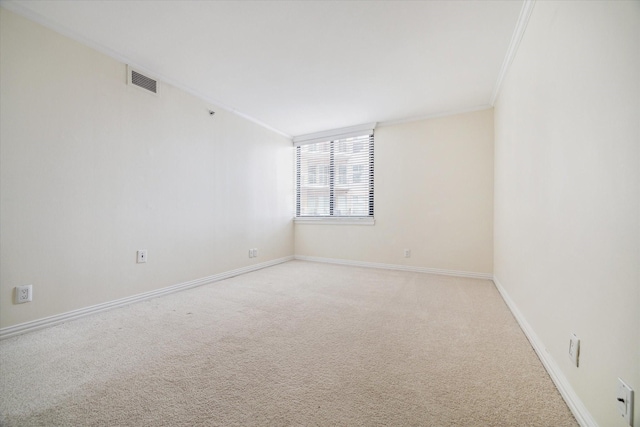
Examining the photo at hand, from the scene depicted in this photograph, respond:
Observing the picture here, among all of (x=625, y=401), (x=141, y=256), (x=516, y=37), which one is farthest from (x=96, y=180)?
(x=516, y=37)

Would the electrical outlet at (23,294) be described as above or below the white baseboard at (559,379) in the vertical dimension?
above

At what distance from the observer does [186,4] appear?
1.82 m

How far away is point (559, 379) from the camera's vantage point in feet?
4.11

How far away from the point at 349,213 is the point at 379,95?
1.97 m

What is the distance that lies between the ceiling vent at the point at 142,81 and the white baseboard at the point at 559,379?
3.85 meters

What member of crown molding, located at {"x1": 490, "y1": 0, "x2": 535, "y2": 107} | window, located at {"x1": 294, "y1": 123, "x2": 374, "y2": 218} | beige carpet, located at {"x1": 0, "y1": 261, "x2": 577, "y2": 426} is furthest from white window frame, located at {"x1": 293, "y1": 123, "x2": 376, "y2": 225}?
beige carpet, located at {"x1": 0, "y1": 261, "x2": 577, "y2": 426}

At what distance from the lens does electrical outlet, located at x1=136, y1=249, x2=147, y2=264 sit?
2536mm

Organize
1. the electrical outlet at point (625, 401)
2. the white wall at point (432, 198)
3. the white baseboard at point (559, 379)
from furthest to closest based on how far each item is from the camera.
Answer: the white wall at point (432, 198) < the white baseboard at point (559, 379) < the electrical outlet at point (625, 401)

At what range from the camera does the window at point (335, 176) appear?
4328mm

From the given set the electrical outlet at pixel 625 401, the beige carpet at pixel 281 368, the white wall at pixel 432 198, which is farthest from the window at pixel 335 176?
the electrical outlet at pixel 625 401

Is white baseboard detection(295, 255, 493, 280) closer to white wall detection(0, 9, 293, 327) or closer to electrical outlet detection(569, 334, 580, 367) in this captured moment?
white wall detection(0, 9, 293, 327)

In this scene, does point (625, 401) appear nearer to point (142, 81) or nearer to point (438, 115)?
point (438, 115)

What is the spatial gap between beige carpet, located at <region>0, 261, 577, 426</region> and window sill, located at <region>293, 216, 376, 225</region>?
1.94 metres

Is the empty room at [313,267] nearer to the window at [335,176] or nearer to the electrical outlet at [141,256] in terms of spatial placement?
the electrical outlet at [141,256]
